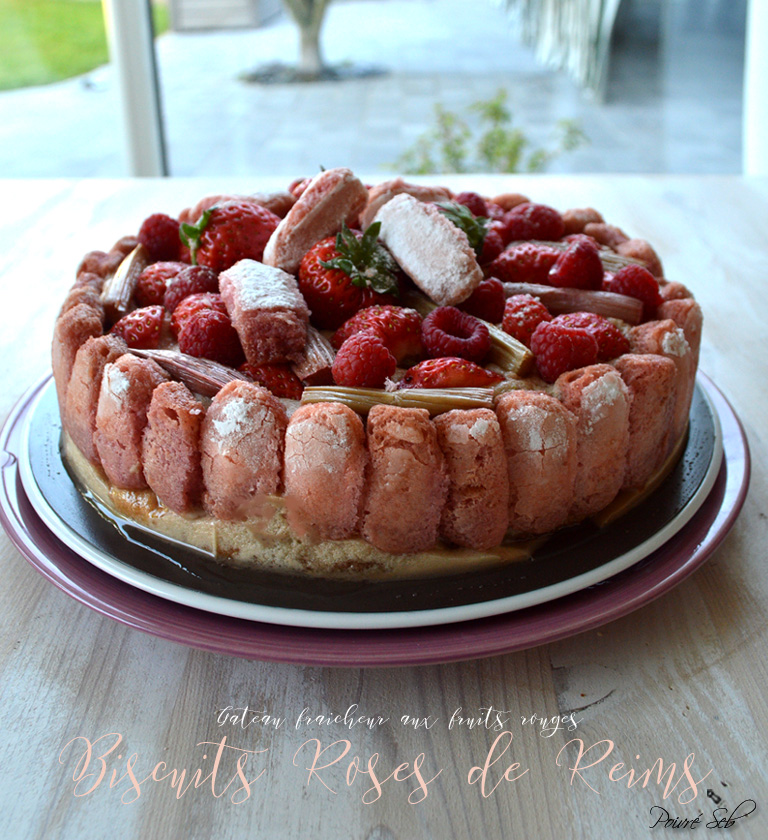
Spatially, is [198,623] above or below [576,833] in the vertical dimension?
above

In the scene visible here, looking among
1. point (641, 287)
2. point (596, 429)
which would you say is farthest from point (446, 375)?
point (641, 287)

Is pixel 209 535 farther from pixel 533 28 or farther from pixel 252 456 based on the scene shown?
pixel 533 28

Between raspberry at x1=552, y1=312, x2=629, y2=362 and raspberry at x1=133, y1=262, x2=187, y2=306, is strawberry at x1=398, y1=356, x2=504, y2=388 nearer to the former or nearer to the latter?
raspberry at x1=552, y1=312, x2=629, y2=362

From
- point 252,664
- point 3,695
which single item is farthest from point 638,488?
point 3,695

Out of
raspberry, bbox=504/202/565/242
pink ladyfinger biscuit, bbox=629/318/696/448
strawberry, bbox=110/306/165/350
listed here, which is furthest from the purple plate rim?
raspberry, bbox=504/202/565/242

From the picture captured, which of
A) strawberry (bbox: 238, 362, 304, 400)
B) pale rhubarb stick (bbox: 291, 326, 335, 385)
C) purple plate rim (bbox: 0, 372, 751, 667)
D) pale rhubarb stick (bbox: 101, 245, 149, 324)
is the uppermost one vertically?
pale rhubarb stick (bbox: 101, 245, 149, 324)

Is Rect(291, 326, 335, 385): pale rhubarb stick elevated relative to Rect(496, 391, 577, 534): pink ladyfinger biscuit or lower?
elevated

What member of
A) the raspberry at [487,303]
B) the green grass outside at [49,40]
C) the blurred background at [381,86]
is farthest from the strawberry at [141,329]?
the green grass outside at [49,40]
